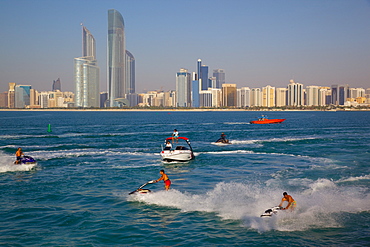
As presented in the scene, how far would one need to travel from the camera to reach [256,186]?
91.4 feet

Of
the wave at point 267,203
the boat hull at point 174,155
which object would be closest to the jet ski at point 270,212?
the wave at point 267,203

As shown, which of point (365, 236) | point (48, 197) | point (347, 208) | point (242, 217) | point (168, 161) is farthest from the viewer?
point (168, 161)

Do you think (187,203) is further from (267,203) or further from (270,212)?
(270,212)

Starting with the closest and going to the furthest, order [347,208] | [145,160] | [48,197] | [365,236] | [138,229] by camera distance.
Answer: [365,236] → [138,229] → [347,208] → [48,197] → [145,160]

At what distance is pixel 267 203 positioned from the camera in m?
21.9

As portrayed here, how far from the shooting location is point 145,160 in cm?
4197

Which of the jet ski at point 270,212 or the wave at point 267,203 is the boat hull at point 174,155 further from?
the jet ski at point 270,212

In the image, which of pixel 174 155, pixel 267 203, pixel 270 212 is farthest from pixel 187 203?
pixel 174 155

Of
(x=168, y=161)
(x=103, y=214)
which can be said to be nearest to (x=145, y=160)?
(x=168, y=161)

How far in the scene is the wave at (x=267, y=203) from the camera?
19.5 m

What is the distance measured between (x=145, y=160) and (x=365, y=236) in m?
27.5

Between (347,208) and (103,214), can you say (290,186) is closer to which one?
(347,208)

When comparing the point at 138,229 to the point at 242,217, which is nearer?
the point at 138,229

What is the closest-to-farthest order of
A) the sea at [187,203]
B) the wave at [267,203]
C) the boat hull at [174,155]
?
the sea at [187,203] < the wave at [267,203] < the boat hull at [174,155]
